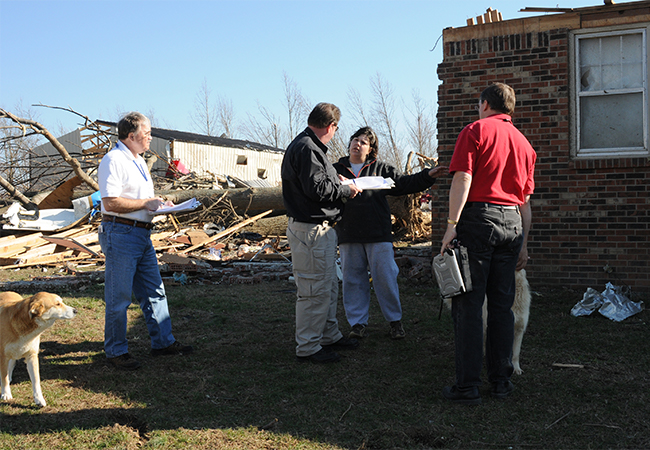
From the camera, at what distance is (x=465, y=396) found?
3.66 m

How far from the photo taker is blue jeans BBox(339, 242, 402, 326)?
528 centimetres

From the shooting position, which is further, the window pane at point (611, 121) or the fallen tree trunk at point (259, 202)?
the fallen tree trunk at point (259, 202)

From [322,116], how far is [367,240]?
1360 mm

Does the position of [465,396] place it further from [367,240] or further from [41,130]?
[41,130]

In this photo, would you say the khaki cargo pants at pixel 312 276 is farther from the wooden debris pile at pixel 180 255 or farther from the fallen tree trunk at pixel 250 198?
the fallen tree trunk at pixel 250 198

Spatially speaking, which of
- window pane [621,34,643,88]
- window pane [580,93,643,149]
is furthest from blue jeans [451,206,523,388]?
window pane [621,34,643,88]

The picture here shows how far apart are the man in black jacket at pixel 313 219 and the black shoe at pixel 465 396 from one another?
121 centimetres

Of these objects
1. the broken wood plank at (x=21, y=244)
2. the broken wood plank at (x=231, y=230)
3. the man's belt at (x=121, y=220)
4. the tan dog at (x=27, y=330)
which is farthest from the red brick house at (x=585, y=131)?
the broken wood plank at (x=21, y=244)

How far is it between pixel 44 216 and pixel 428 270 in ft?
33.7

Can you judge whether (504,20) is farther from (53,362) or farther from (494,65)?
(53,362)

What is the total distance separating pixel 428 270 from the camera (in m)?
8.24

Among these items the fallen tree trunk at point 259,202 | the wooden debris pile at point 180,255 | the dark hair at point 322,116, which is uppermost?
the dark hair at point 322,116

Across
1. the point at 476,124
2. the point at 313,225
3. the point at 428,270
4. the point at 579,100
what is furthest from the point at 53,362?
the point at 579,100

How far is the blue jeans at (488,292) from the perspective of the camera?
358cm
